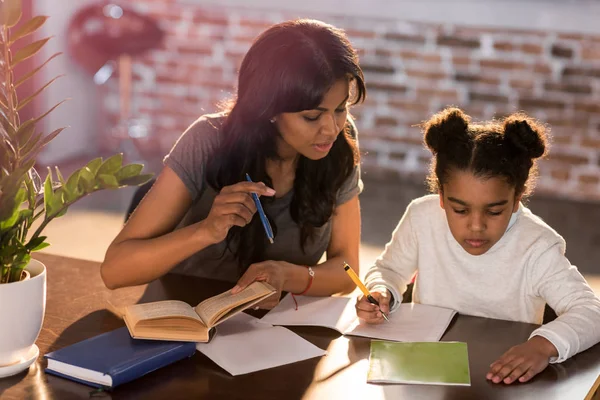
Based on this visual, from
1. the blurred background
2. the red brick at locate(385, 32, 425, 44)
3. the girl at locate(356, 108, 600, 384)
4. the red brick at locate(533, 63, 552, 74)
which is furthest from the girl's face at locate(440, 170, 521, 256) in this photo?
the red brick at locate(385, 32, 425, 44)

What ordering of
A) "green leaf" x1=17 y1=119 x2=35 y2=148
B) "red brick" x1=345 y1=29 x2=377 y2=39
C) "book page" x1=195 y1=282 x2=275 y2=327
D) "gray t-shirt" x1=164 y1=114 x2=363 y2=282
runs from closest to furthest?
1. "green leaf" x1=17 y1=119 x2=35 y2=148
2. "book page" x1=195 y1=282 x2=275 y2=327
3. "gray t-shirt" x1=164 y1=114 x2=363 y2=282
4. "red brick" x1=345 y1=29 x2=377 y2=39

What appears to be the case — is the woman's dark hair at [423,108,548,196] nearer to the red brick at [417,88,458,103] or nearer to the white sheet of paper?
the white sheet of paper

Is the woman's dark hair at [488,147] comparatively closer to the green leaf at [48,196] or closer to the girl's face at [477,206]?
the girl's face at [477,206]

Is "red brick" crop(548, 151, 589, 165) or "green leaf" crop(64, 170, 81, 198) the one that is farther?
"red brick" crop(548, 151, 589, 165)

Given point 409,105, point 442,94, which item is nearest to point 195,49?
point 409,105

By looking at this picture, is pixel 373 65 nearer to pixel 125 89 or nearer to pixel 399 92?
pixel 399 92

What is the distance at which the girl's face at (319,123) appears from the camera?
1.97m

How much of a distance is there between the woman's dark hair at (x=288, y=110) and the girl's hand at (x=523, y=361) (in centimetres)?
71

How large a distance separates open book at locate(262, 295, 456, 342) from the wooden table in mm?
26

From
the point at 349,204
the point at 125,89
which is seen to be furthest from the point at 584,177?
the point at 349,204

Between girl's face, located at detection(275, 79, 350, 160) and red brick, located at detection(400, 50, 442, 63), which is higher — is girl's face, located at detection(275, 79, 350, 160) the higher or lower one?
the higher one

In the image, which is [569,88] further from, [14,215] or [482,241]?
A: [14,215]

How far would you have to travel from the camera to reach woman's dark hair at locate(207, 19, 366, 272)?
195cm

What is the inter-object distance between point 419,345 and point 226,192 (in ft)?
1.70
